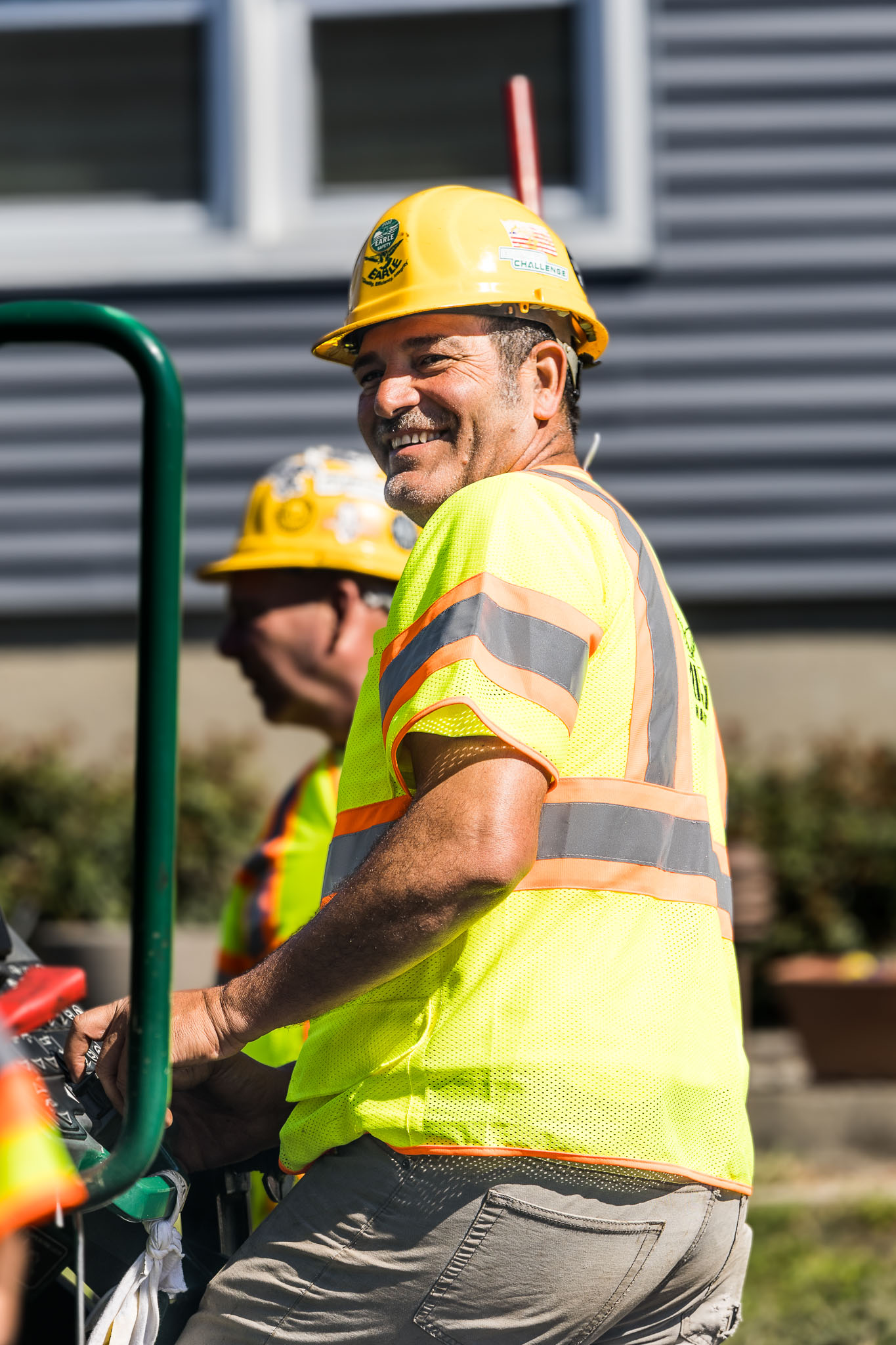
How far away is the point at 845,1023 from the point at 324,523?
3.05 metres

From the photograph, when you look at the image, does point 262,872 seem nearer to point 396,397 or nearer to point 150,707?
point 396,397

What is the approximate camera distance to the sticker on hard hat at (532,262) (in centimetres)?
218

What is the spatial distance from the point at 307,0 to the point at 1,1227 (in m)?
6.39

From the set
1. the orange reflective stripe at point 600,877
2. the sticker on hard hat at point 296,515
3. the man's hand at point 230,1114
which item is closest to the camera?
the orange reflective stripe at point 600,877

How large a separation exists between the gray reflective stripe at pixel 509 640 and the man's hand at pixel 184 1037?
0.44 metres

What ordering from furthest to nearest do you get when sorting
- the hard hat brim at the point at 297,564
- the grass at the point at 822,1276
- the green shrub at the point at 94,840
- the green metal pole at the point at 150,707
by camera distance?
1. the green shrub at the point at 94,840
2. the grass at the point at 822,1276
3. the hard hat brim at the point at 297,564
4. the green metal pole at the point at 150,707

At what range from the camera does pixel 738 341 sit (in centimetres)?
630

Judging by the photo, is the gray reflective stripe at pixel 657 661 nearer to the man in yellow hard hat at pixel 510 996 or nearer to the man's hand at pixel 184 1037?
the man in yellow hard hat at pixel 510 996

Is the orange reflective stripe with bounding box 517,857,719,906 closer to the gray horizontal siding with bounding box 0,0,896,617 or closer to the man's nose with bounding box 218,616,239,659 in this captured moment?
the man's nose with bounding box 218,616,239,659

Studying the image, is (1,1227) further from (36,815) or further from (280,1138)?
(36,815)

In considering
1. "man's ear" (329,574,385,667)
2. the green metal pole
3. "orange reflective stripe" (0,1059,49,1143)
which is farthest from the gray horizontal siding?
"orange reflective stripe" (0,1059,49,1143)

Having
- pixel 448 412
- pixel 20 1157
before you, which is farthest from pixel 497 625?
pixel 20 1157

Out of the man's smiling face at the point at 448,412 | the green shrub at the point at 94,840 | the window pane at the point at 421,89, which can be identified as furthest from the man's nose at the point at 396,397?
the window pane at the point at 421,89

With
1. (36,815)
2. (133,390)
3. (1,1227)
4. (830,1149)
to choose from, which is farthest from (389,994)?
(133,390)
